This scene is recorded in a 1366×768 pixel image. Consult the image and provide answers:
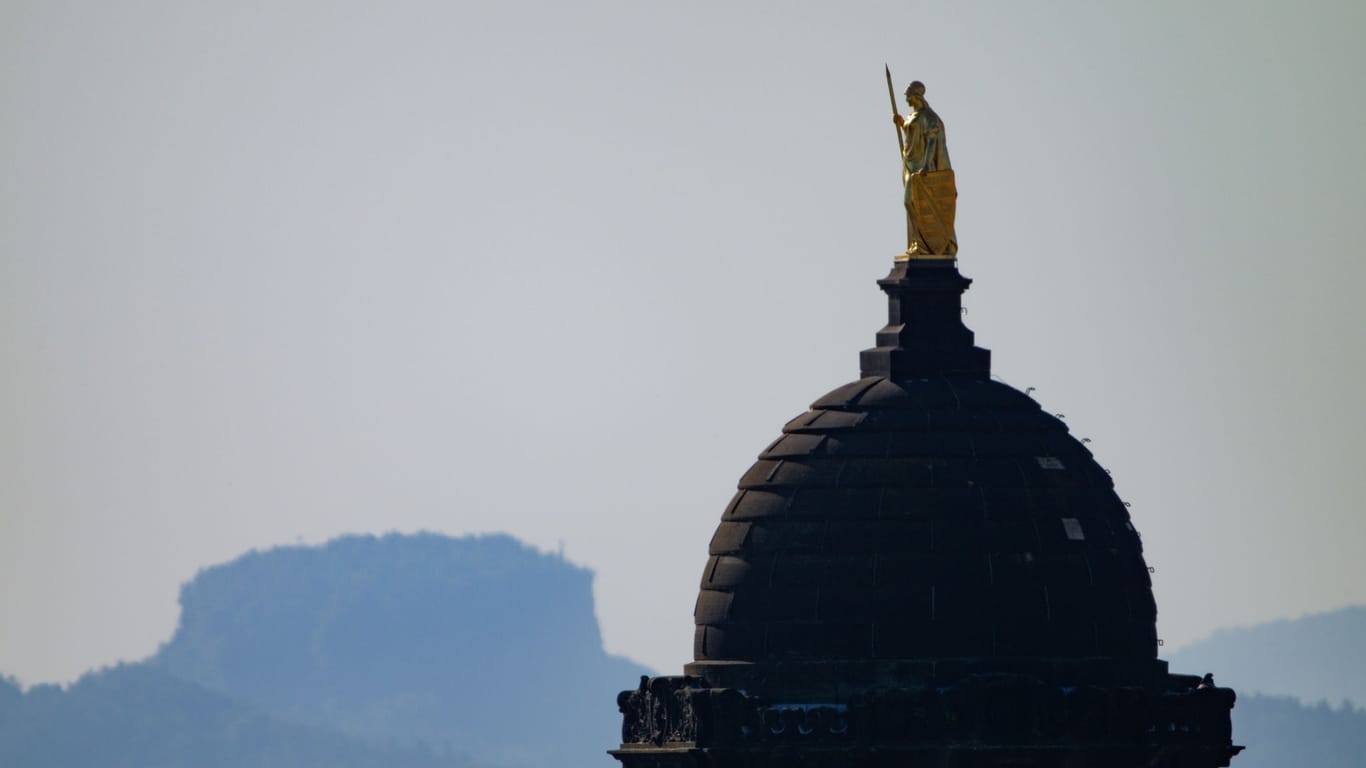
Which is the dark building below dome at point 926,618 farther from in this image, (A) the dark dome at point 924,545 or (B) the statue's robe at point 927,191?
(B) the statue's robe at point 927,191

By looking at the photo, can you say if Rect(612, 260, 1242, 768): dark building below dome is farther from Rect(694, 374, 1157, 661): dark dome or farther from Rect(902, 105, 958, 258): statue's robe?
Rect(902, 105, 958, 258): statue's robe

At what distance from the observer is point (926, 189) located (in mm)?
116000

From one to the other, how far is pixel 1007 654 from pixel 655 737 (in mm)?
7289

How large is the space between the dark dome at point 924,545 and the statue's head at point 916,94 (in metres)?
5.74

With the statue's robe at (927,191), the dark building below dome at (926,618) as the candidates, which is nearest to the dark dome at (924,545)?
the dark building below dome at (926,618)

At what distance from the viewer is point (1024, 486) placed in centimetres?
11275

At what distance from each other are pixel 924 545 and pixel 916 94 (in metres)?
9.66

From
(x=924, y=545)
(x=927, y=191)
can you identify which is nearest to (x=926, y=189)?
(x=927, y=191)

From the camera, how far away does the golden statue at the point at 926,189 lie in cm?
11588

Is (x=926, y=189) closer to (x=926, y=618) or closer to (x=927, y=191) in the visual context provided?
(x=927, y=191)

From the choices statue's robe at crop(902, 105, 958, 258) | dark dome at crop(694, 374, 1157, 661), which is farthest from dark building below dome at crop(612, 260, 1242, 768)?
statue's robe at crop(902, 105, 958, 258)

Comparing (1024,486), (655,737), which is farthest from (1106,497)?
(655,737)

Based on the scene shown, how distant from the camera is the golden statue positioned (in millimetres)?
115875

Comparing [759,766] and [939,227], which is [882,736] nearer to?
[759,766]
